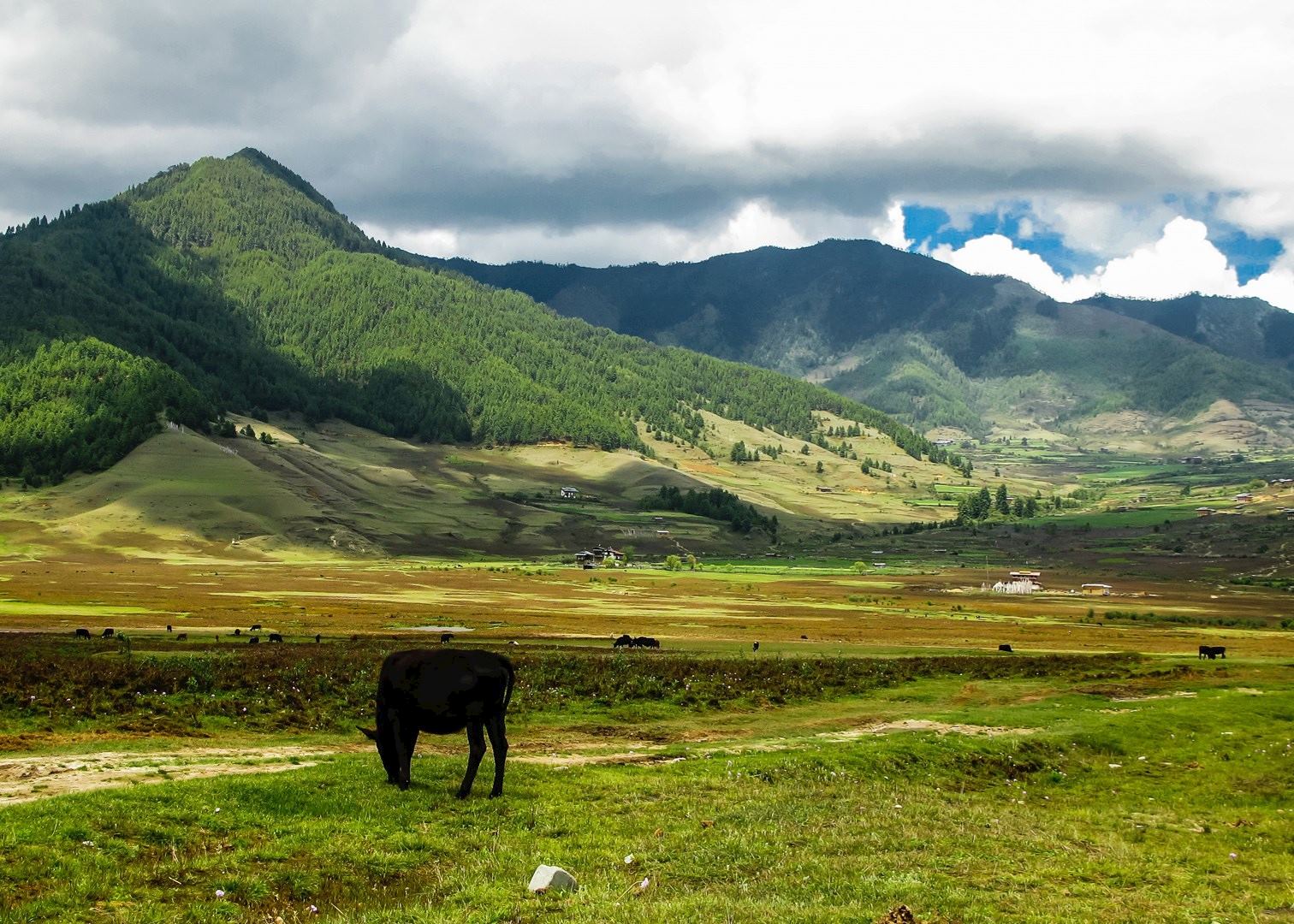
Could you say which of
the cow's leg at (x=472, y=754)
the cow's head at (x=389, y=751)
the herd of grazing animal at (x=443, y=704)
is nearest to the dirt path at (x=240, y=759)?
the cow's head at (x=389, y=751)

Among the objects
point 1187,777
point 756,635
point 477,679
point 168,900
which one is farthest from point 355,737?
point 756,635

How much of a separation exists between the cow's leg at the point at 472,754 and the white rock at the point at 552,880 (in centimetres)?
675

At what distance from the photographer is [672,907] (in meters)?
15.5

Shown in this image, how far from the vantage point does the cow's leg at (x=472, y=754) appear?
77.5 feet

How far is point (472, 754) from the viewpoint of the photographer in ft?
78.9

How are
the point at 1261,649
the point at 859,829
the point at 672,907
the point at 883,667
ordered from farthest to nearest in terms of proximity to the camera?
the point at 1261,649 < the point at 883,667 < the point at 859,829 < the point at 672,907

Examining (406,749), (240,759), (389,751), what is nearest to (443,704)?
(406,749)

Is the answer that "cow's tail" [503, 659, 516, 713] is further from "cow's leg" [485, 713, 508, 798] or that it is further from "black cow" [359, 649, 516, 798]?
"cow's leg" [485, 713, 508, 798]

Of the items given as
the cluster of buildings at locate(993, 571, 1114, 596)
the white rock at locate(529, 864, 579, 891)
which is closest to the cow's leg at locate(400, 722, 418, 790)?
the white rock at locate(529, 864, 579, 891)

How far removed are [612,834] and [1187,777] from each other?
2301cm

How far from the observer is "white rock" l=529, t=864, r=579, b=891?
1684 cm

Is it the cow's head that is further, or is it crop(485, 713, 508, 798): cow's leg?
the cow's head

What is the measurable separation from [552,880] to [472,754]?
300 inches

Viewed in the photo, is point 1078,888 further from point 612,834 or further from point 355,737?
point 355,737
